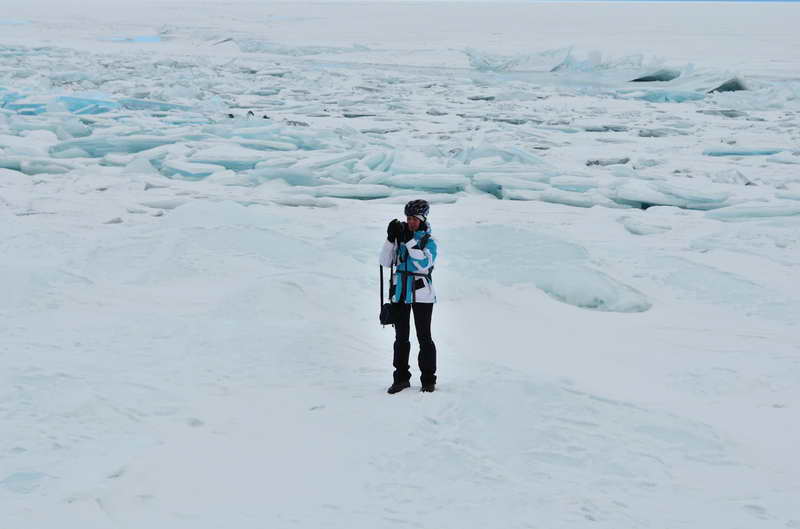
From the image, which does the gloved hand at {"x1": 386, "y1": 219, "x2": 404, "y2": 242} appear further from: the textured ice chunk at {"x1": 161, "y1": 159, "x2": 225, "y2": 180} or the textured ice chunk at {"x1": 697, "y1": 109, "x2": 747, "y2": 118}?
the textured ice chunk at {"x1": 697, "y1": 109, "x2": 747, "y2": 118}

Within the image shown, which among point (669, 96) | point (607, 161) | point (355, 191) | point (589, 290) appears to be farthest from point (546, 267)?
point (669, 96)

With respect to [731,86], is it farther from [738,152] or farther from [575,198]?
[575,198]

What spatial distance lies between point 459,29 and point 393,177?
1158 inches

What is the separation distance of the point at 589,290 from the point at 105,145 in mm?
6198

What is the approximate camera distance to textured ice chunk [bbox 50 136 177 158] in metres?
8.62

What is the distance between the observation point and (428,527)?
2.26 m

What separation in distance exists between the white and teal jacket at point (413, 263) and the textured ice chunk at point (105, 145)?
257 inches

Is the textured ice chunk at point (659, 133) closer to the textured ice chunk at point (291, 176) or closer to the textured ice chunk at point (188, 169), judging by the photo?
the textured ice chunk at point (291, 176)

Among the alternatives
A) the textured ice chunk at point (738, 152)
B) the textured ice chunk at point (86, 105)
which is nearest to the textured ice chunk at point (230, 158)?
the textured ice chunk at point (86, 105)

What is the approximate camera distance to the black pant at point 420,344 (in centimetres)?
307

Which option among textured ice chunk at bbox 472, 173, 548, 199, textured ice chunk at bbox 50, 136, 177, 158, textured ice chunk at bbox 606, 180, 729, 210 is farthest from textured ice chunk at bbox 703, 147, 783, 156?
textured ice chunk at bbox 50, 136, 177, 158

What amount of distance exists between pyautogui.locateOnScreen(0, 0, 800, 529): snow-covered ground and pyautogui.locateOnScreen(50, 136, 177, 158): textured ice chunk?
0.11ft

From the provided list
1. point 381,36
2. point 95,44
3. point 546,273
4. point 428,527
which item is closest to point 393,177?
point 546,273

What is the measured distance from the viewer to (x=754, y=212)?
6324 millimetres
